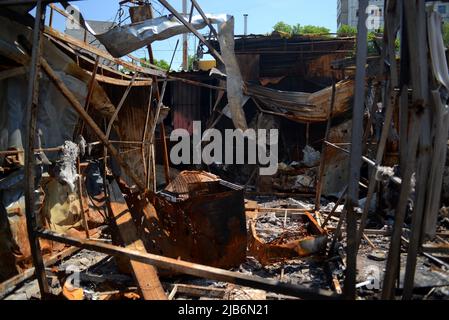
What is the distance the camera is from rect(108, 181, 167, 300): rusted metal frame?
3373 mm

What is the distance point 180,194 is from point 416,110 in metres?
4.57

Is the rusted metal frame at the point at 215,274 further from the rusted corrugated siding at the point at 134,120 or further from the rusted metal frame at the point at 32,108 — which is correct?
the rusted corrugated siding at the point at 134,120

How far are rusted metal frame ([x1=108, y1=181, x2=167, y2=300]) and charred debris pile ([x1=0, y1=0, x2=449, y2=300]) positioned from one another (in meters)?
0.01

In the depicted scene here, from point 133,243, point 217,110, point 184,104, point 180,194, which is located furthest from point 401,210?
point 184,104

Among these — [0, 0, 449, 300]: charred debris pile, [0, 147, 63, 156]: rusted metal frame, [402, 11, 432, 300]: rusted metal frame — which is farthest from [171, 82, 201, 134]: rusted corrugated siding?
[402, 11, 432, 300]: rusted metal frame

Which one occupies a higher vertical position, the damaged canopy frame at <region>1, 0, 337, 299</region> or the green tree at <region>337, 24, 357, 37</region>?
the green tree at <region>337, 24, 357, 37</region>

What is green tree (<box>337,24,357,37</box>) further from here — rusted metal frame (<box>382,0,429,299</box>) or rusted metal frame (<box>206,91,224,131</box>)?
rusted metal frame (<box>382,0,429,299</box>)

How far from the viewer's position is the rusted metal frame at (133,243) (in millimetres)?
3373

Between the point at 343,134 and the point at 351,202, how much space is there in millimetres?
9000

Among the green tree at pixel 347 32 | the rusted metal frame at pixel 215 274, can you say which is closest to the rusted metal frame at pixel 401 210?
the rusted metal frame at pixel 215 274

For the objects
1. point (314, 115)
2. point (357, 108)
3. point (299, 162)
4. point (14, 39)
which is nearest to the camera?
point (357, 108)

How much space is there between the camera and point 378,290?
3764 mm
